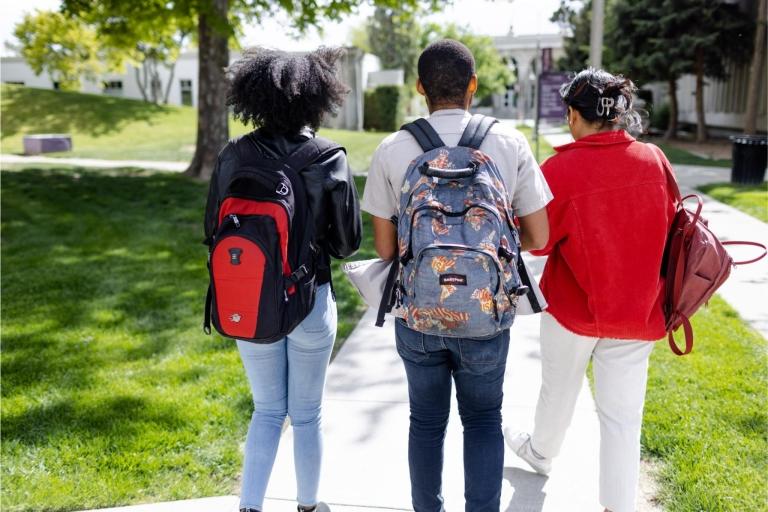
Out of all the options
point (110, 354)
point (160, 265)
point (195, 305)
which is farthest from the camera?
point (160, 265)

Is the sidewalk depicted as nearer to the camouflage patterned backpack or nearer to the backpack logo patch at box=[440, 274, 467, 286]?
the camouflage patterned backpack

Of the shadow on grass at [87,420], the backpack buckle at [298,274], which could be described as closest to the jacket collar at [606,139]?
the backpack buckle at [298,274]

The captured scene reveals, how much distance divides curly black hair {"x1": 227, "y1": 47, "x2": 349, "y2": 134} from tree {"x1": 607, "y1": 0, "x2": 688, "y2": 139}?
2078 centimetres

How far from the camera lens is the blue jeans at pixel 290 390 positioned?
2.37m

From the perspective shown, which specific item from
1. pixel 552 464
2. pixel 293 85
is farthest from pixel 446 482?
pixel 293 85

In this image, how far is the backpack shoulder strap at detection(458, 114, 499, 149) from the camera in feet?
6.76

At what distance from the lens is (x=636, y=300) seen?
2.29 metres

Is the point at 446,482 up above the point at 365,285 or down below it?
below

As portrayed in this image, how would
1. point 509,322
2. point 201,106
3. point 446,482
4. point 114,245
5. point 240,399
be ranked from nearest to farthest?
1. point 509,322
2. point 446,482
3. point 240,399
4. point 114,245
5. point 201,106

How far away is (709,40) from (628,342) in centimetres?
2149

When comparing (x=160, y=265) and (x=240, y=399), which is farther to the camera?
(x=160, y=265)

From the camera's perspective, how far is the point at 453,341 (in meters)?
2.12

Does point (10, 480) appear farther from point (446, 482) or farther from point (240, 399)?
point (446, 482)

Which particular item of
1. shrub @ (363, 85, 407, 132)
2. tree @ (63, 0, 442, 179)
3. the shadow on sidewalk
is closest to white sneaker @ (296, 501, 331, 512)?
the shadow on sidewalk
